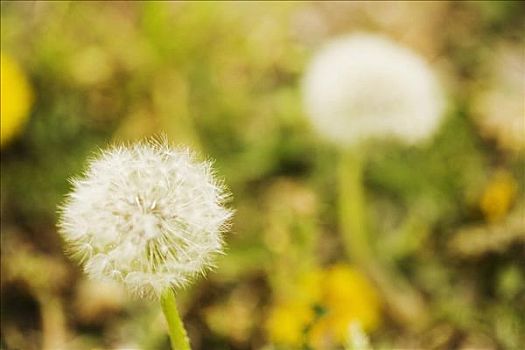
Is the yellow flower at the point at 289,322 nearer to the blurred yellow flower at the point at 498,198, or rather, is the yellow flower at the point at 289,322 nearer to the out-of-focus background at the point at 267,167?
the out-of-focus background at the point at 267,167

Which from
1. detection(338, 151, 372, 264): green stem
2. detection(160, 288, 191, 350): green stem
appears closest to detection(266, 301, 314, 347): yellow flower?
detection(338, 151, 372, 264): green stem

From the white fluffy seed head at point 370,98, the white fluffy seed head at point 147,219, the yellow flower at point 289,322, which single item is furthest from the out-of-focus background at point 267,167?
the white fluffy seed head at point 147,219

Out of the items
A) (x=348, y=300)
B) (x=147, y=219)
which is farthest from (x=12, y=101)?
(x=147, y=219)

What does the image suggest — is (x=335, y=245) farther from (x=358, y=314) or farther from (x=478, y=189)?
(x=478, y=189)

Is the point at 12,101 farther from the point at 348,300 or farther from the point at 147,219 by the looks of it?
the point at 147,219

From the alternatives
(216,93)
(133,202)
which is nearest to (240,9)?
(216,93)

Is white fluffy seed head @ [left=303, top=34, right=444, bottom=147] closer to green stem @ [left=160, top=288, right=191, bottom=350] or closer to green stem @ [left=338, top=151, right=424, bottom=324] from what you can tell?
green stem @ [left=338, top=151, right=424, bottom=324]

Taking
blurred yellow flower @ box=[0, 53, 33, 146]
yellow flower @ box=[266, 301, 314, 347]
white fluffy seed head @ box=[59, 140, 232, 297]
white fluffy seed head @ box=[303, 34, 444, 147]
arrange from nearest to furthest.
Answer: white fluffy seed head @ box=[59, 140, 232, 297], yellow flower @ box=[266, 301, 314, 347], white fluffy seed head @ box=[303, 34, 444, 147], blurred yellow flower @ box=[0, 53, 33, 146]
